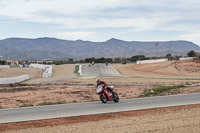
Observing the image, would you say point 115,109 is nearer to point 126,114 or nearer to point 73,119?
point 126,114

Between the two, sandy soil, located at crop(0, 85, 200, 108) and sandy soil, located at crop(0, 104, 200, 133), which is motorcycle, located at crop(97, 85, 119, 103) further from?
sandy soil, located at crop(0, 104, 200, 133)

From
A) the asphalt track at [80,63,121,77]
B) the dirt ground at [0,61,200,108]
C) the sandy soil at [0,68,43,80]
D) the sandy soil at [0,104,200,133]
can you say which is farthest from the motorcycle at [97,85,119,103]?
A: the sandy soil at [0,68,43,80]

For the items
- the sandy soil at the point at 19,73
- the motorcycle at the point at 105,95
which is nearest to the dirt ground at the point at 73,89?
the motorcycle at the point at 105,95

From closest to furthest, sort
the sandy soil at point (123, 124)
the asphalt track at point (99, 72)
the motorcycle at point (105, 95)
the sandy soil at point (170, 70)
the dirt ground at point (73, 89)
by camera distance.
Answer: the sandy soil at point (123, 124)
the motorcycle at point (105, 95)
the dirt ground at point (73, 89)
the asphalt track at point (99, 72)
the sandy soil at point (170, 70)

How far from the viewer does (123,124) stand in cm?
1063

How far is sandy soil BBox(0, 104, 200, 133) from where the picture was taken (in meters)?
9.77

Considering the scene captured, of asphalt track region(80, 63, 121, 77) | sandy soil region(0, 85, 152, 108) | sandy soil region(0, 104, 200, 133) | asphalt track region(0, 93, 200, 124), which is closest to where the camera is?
sandy soil region(0, 104, 200, 133)

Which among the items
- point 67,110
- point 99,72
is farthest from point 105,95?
point 99,72

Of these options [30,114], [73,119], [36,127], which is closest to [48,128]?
[36,127]

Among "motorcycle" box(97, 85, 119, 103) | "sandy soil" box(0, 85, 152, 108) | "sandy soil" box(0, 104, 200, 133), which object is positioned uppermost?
"motorcycle" box(97, 85, 119, 103)

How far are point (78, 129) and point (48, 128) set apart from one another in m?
1.02

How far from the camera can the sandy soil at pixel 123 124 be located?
977cm

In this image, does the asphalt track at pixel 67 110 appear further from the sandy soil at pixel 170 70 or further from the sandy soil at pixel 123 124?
the sandy soil at pixel 170 70

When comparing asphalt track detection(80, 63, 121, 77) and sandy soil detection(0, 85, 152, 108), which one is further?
asphalt track detection(80, 63, 121, 77)
